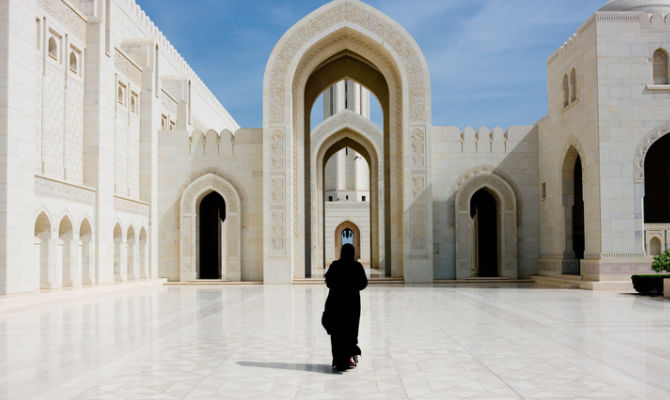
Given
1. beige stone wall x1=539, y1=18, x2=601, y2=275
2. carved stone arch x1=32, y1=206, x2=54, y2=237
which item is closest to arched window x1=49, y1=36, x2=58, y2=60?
carved stone arch x1=32, y1=206, x2=54, y2=237

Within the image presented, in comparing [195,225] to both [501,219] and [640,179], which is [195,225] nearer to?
[501,219]

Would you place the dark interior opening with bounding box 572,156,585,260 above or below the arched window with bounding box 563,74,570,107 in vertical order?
below

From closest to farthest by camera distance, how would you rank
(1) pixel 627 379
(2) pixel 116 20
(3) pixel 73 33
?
1. (1) pixel 627 379
2. (3) pixel 73 33
3. (2) pixel 116 20

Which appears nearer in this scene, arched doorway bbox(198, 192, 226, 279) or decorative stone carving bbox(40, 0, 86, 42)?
decorative stone carving bbox(40, 0, 86, 42)

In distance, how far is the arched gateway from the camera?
15.4 meters

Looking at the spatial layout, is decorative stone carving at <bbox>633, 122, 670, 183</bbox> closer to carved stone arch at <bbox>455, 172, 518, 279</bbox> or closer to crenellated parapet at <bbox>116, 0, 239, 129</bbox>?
carved stone arch at <bbox>455, 172, 518, 279</bbox>

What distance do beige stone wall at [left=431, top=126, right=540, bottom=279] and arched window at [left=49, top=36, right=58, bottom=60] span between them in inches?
363

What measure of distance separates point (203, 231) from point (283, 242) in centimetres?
547

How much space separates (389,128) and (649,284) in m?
8.33

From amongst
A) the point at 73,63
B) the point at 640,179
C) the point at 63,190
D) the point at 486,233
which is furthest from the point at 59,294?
the point at 486,233

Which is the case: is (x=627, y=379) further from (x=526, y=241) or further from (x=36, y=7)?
(x=526, y=241)

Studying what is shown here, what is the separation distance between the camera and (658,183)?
49.3 ft

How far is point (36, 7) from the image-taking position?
10.8 meters

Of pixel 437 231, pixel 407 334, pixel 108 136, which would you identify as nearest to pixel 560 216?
pixel 437 231
